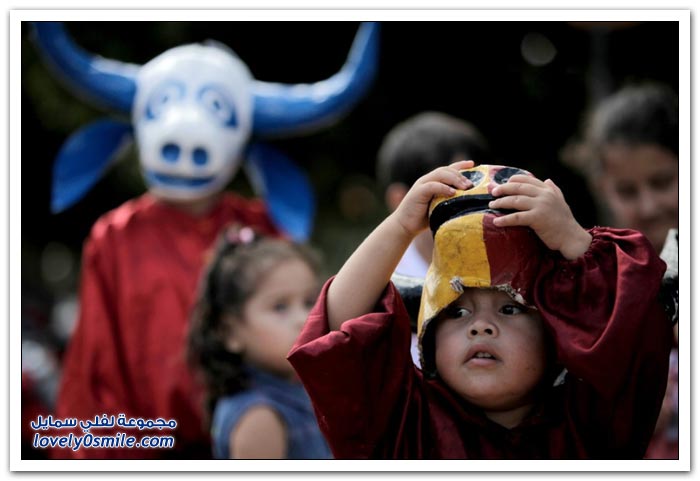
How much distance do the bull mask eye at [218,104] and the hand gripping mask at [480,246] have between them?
1.70 metres

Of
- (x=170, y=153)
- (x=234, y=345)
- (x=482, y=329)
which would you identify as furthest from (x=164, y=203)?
(x=482, y=329)

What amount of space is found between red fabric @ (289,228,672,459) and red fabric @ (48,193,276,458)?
4.65 feet

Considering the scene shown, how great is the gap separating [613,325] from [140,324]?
191 centimetres

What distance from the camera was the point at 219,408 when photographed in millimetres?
2750

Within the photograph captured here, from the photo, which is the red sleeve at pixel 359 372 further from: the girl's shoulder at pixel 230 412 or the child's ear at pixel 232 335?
the child's ear at pixel 232 335

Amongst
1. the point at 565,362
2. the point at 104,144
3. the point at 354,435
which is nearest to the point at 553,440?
the point at 565,362

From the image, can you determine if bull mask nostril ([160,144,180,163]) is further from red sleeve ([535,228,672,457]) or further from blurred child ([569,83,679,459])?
red sleeve ([535,228,672,457])

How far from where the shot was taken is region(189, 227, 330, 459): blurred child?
104 inches

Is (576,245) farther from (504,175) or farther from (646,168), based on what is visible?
(646,168)

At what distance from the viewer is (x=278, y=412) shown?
2674 mm

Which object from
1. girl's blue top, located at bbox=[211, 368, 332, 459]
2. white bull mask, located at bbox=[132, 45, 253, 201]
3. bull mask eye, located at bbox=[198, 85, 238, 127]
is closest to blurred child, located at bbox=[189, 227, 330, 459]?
girl's blue top, located at bbox=[211, 368, 332, 459]
